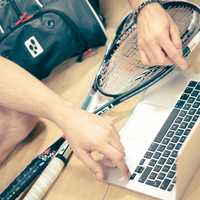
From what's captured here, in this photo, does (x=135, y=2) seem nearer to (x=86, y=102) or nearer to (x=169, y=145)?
(x=86, y=102)

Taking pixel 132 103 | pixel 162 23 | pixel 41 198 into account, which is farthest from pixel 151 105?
pixel 41 198

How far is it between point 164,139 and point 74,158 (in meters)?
0.20

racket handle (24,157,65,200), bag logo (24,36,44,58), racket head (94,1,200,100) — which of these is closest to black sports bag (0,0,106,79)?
bag logo (24,36,44,58)

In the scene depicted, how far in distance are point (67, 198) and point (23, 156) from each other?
0.18 meters

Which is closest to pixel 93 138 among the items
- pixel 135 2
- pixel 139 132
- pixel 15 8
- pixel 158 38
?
pixel 139 132

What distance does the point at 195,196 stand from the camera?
858 mm

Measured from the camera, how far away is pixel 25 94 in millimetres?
969

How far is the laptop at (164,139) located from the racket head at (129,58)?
0.04m

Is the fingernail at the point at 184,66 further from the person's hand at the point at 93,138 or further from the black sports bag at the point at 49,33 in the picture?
the black sports bag at the point at 49,33

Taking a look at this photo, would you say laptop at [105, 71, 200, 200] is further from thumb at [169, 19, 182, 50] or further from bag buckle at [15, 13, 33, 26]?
bag buckle at [15, 13, 33, 26]

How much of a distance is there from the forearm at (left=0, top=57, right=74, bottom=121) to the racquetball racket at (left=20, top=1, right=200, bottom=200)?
100 millimetres

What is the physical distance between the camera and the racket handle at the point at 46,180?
3.17 feet

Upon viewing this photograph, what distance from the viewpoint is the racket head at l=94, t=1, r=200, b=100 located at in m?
1.04

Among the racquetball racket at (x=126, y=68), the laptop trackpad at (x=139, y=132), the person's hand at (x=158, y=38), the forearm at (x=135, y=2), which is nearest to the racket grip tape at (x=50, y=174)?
the racquetball racket at (x=126, y=68)
